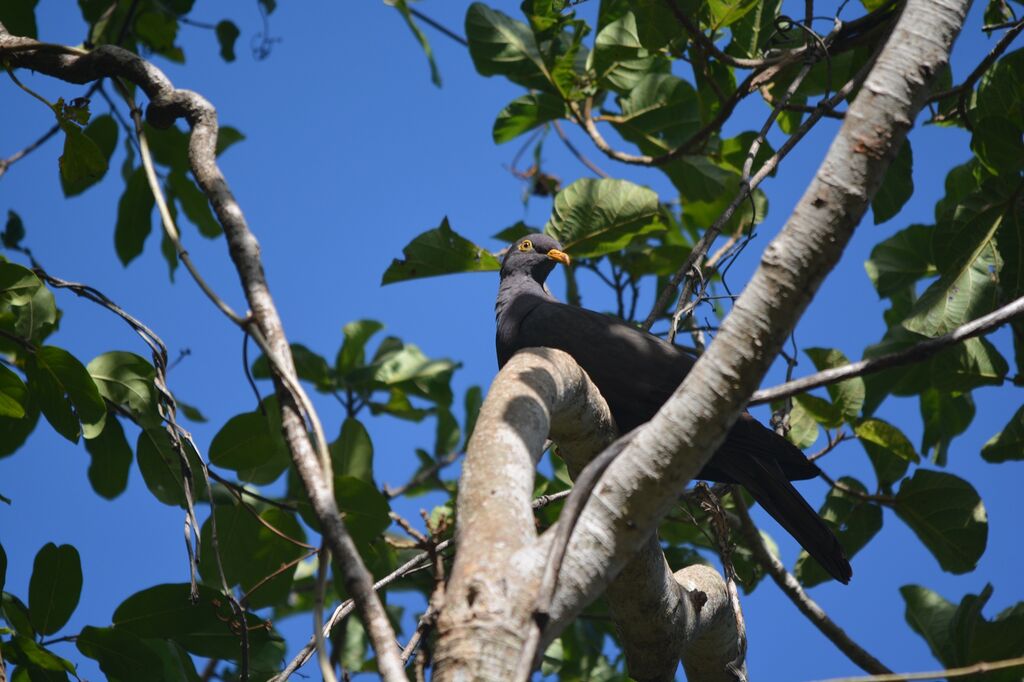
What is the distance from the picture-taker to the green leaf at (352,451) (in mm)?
3684

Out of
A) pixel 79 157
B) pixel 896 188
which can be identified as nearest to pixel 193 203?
pixel 79 157

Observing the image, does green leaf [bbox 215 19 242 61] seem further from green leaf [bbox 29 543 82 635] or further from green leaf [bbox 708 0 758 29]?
green leaf [bbox 29 543 82 635]

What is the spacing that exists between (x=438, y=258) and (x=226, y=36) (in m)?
1.96

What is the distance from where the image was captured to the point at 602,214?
4422 millimetres

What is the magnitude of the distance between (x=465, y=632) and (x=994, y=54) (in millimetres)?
3162

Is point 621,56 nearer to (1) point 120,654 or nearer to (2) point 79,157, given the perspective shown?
(2) point 79,157

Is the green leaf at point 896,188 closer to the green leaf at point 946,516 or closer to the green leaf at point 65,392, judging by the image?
the green leaf at point 946,516

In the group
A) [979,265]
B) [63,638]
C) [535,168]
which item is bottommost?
[63,638]

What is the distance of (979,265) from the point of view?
3703 mm

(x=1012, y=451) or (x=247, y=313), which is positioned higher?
(x=1012, y=451)

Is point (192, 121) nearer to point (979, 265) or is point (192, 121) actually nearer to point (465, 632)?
point (465, 632)

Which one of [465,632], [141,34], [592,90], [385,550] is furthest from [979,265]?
[141,34]

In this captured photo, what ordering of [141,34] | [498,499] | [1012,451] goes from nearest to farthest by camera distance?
[498,499] → [1012,451] → [141,34]

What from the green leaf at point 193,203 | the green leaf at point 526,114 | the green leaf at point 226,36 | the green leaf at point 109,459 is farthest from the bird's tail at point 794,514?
the green leaf at point 226,36
